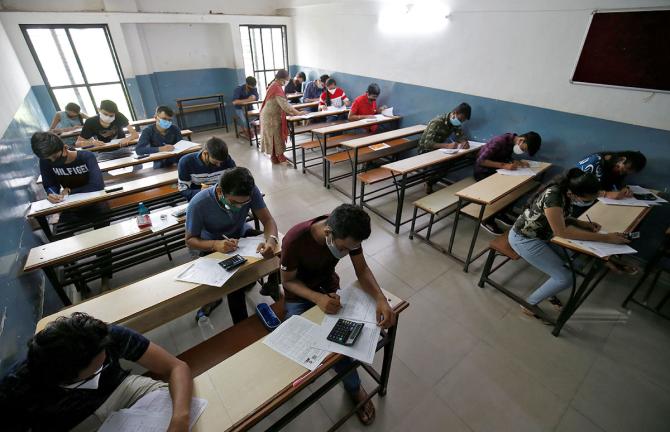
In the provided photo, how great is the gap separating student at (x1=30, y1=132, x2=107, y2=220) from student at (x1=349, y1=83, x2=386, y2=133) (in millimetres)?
3702

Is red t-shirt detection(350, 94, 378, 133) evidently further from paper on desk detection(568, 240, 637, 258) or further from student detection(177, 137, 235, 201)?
paper on desk detection(568, 240, 637, 258)

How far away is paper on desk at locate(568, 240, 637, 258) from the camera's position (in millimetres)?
1921

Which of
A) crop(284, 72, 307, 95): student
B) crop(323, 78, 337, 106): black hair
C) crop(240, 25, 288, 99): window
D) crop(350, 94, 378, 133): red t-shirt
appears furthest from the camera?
crop(240, 25, 288, 99): window

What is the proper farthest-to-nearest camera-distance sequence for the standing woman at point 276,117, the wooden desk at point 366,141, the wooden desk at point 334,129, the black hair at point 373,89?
the standing woman at point 276,117, the black hair at point 373,89, the wooden desk at point 334,129, the wooden desk at point 366,141

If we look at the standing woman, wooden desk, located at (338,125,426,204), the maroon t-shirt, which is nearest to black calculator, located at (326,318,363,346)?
the maroon t-shirt

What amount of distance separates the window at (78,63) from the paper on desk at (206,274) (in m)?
6.47

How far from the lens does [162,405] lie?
114 cm

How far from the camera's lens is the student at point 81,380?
92 centimetres

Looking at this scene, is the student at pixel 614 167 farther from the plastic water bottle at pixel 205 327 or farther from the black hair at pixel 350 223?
the plastic water bottle at pixel 205 327

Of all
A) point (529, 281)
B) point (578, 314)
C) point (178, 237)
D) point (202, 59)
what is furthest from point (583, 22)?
point (202, 59)

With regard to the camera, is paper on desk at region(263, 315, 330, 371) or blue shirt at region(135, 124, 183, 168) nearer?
paper on desk at region(263, 315, 330, 371)

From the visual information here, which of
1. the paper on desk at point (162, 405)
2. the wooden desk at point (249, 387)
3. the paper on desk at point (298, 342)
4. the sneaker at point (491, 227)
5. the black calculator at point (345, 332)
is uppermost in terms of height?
the black calculator at point (345, 332)

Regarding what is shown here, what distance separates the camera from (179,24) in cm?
679

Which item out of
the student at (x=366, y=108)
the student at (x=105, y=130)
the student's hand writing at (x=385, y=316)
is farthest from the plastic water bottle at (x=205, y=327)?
the student at (x=366, y=108)
